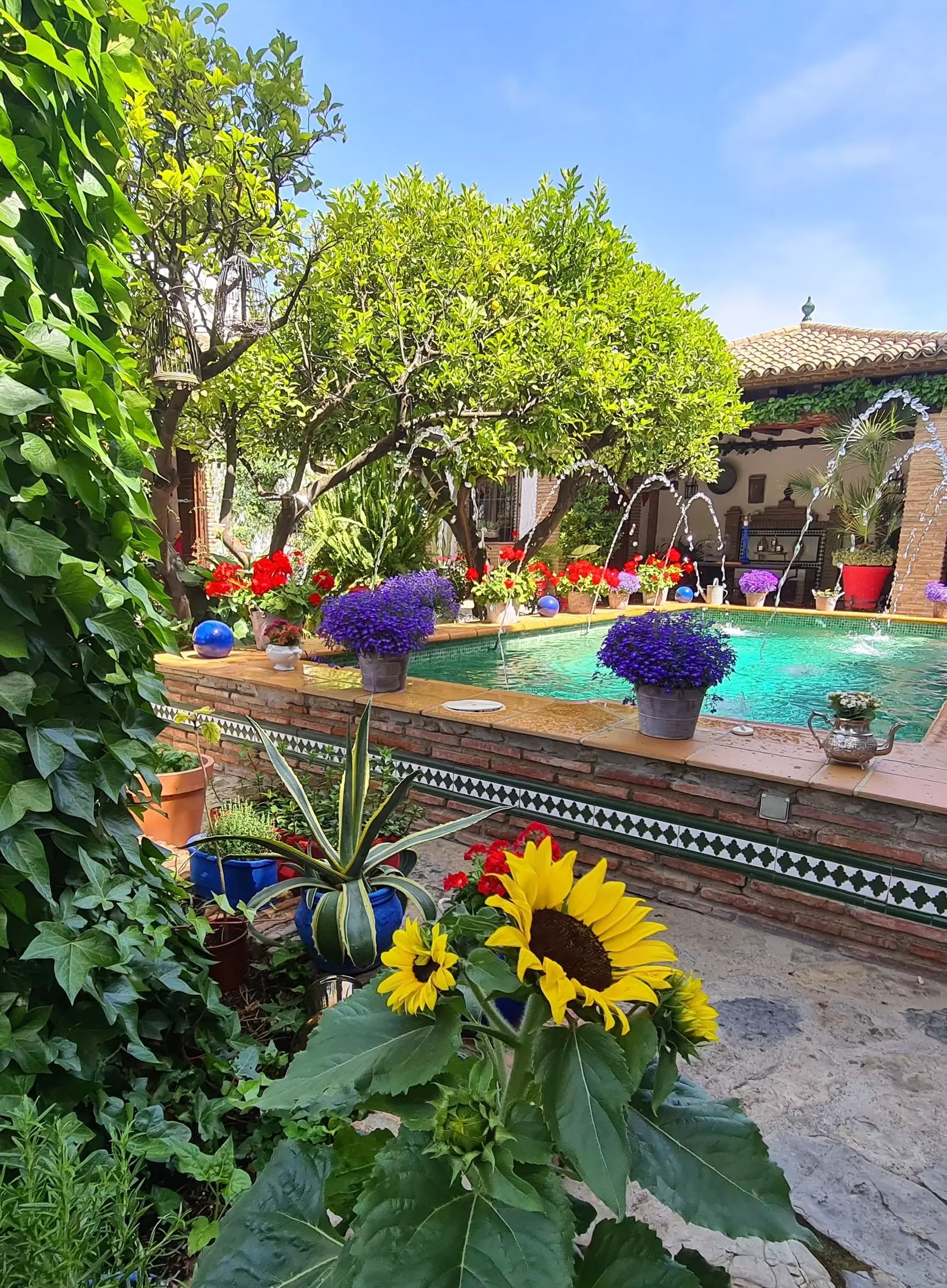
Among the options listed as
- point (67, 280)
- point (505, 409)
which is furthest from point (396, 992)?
point (505, 409)

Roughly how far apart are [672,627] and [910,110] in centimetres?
1164

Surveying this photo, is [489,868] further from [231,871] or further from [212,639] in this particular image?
[212,639]

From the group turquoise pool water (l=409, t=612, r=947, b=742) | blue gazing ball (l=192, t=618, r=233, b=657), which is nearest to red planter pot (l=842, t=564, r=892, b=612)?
turquoise pool water (l=409, t=612, r=947, b=742)

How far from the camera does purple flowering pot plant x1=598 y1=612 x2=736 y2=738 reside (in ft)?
10.2

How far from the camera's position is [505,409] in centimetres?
631

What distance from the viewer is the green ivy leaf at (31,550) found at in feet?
3.45

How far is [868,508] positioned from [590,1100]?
468 inches

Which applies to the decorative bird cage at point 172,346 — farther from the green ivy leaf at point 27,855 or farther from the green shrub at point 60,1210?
the green shrub at point 60,1210

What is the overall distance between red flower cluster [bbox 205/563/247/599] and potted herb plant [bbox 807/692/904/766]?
3.98 metres

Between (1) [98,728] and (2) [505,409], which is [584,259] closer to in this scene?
(2) [505,409]

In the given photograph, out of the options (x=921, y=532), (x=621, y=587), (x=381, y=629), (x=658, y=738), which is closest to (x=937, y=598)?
(x=921, y=532)

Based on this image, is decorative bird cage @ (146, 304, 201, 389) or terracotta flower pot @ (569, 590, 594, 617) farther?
terracotta flower pot @ (569, 590, 594, 617)

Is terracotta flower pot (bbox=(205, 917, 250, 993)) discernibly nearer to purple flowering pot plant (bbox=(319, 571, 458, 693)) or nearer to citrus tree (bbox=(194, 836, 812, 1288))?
citrus tree (bbox=(194, 836, 812, 1288))

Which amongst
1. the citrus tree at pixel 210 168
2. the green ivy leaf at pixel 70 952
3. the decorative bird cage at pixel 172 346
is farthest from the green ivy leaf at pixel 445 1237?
the decorative bird cage at pixel 172 346
